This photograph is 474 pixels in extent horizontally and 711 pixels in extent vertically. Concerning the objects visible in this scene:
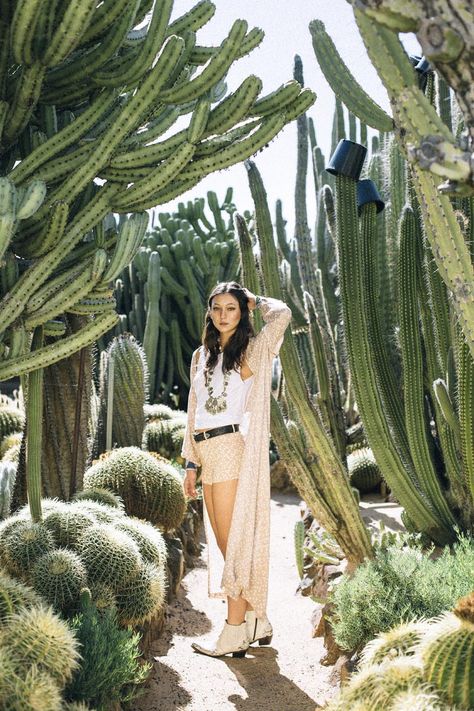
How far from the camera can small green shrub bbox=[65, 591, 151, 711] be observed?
10.0 ft

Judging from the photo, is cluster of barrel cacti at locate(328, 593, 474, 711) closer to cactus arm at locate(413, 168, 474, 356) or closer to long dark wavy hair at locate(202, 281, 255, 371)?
cactus arm at locate(413, 168, 474, 356)

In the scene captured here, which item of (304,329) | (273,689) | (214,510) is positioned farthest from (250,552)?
(304,329)

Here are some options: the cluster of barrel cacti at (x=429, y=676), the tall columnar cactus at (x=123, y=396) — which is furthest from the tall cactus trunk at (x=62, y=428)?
the cluster of barrel cacti at (x=429, y=676)

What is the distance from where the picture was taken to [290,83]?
14.3 feet

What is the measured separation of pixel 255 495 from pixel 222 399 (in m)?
0.50

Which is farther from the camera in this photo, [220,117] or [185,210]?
[185,210]

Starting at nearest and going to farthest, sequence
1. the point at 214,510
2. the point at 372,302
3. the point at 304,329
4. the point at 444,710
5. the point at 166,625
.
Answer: the point at 444,710
the point at 214,510
the point at 166,625
the point at 372,302
the point at 304,329

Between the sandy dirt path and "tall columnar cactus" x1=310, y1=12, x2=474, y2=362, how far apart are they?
6.96ft

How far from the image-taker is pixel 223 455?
162 inches

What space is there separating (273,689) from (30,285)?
220 cm

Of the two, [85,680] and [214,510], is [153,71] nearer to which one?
[214,510]

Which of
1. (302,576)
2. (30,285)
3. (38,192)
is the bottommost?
(302,576)

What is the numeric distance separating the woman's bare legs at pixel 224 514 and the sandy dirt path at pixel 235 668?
0.25 metres

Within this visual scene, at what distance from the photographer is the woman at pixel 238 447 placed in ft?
13.4
